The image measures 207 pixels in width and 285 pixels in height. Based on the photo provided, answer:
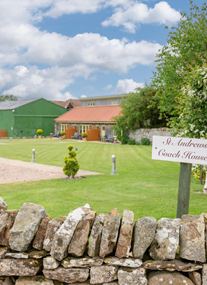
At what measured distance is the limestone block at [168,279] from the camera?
390 cm

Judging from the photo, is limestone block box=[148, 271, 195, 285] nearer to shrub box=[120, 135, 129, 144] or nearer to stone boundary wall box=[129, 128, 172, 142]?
stone boundary wall box=[129, 128, 172, 142]

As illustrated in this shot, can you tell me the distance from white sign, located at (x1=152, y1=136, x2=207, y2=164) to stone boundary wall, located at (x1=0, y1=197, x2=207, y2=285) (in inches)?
41.7

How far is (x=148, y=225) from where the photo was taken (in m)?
4.03

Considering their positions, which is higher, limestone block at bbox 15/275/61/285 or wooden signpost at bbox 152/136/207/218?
wooden signpost at bbox 152/136/207/218

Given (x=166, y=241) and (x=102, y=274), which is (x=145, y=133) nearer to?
(x=166, y=241)

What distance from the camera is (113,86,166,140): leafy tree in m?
39.8

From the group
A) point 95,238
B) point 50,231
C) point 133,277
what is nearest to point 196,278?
point 133,277

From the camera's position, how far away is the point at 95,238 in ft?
13.2

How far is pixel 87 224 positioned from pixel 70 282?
796 mm

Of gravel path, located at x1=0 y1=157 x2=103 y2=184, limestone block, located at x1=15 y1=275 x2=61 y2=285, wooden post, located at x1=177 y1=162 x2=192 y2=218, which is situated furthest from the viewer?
gravel path, located at x1=0 y1=157 x2=103 y2=184

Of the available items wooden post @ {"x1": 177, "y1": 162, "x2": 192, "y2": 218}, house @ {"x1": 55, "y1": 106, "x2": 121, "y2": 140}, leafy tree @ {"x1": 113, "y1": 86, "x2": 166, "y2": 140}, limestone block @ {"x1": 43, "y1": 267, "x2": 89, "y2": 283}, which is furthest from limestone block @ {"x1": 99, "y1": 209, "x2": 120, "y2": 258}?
house @ {"x1": 55, "y1": 106, "x2": 121, "y2": 140}

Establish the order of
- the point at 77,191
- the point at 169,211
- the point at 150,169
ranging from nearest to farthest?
the point at 169,211 < the point at 77,191 < the point at 150,169

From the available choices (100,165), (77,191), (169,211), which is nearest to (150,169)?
(100,165)

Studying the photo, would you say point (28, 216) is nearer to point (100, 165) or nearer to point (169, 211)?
point (169, 211)
